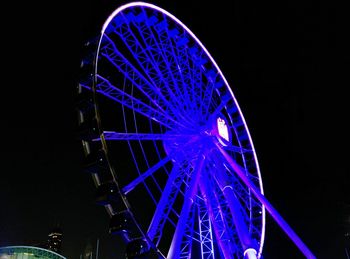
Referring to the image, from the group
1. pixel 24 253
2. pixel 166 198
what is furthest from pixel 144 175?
pixel 24 253

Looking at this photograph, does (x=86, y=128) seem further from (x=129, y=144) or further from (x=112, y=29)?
(x=112, y=29)

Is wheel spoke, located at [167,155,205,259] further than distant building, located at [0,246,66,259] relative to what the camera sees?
No

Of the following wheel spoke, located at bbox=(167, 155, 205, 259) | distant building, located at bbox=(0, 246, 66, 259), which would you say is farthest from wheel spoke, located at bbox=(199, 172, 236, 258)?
distant building, located at bbox=(0, 246, 66, 259)

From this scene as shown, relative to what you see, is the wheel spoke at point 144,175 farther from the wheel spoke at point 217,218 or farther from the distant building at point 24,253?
the distant building at point 24,253

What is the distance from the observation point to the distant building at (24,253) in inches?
1853

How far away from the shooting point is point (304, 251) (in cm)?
1252

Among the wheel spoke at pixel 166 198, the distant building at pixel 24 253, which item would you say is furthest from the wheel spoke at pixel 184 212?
the distant building at pixel 24 253

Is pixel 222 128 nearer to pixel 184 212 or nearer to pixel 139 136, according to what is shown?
pixel 139 136

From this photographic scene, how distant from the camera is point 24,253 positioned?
158ft

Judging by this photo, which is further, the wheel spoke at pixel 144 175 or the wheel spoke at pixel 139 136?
the wheel spoke at pixel 139 136

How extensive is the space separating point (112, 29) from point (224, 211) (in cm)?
766

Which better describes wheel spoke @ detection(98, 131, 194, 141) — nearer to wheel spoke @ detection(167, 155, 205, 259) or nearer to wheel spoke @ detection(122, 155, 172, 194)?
wheel spoke @ detection(122, 155, 172, 194)

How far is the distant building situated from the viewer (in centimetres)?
4706

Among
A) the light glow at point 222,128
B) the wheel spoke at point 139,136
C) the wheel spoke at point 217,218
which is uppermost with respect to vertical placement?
the wheel spoke at point 139,136
